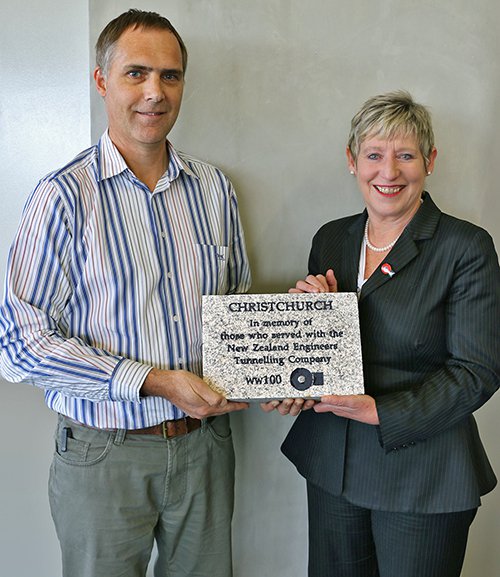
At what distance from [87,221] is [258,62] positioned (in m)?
0.77

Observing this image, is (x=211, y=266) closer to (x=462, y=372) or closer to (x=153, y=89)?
(x=153, y=89)

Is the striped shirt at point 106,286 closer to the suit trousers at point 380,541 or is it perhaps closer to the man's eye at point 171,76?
the man's eye at point 171,76

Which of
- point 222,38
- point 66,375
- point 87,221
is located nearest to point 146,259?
point 87,221

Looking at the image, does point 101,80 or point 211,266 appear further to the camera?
point 211,266

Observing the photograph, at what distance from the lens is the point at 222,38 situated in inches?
77.6

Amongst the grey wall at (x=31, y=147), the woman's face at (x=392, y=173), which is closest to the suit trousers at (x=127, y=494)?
the grey wall at (x=31, y=147)

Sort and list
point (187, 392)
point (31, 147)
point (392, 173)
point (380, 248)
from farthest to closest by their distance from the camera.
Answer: point (31, 147) → point (380, 248) → point (392, 173) → point (187, 392)

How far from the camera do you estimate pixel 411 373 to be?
5.43 ft

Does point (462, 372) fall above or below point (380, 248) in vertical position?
below

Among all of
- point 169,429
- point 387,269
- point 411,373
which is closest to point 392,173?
point 387,269

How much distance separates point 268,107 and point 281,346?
32.2 inches

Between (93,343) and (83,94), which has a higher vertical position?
(83,94)

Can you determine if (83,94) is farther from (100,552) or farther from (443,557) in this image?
(443,557)

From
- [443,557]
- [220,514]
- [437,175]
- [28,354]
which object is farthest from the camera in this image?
[437,175]
